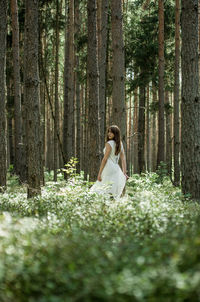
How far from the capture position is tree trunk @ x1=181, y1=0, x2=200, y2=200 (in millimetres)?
7605

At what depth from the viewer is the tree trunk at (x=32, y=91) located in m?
7.39

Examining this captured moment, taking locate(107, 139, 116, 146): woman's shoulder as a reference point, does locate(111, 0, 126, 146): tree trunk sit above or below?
above

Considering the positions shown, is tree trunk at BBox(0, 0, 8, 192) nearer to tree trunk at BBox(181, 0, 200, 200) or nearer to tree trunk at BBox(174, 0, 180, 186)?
tree trunk at BBox(181, 0, 200, 200)

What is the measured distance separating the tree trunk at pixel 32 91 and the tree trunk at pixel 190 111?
10.8 feet

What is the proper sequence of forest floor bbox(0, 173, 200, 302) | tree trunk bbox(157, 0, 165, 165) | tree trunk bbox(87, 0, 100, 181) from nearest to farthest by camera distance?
1. forest floor bbox(0, 173, 200, 302)
2. tree trunk bbox(87, 0, 100, 181)
3. tree trunk bbox(157, 0, 165, 165)

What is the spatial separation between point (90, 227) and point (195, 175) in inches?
163

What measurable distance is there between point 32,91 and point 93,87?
2193 millimetres

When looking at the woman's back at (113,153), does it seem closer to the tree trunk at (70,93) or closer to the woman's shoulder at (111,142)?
the woman's shoulder at (111,142)

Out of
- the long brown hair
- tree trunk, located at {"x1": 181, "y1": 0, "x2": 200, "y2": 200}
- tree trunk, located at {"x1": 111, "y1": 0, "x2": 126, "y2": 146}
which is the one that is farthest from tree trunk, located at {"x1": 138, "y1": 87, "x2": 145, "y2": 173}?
tree trunk, located at {"x1": 181, "y1": 0, "x2": 200, "y2": 200}

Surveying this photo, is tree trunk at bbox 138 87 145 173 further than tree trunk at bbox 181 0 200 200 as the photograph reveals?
Yes

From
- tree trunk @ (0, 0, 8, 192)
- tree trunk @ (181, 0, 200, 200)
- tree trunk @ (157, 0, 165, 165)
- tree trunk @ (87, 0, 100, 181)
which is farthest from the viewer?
tree trunk @ (157, 0, 165, 165)

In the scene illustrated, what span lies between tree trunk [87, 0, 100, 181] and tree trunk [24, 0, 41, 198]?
6.54ft

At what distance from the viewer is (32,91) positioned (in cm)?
746

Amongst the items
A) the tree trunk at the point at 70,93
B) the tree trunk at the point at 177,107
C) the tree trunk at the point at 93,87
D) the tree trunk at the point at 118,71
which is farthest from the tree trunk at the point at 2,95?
the tree trunk at the point at 177,107
